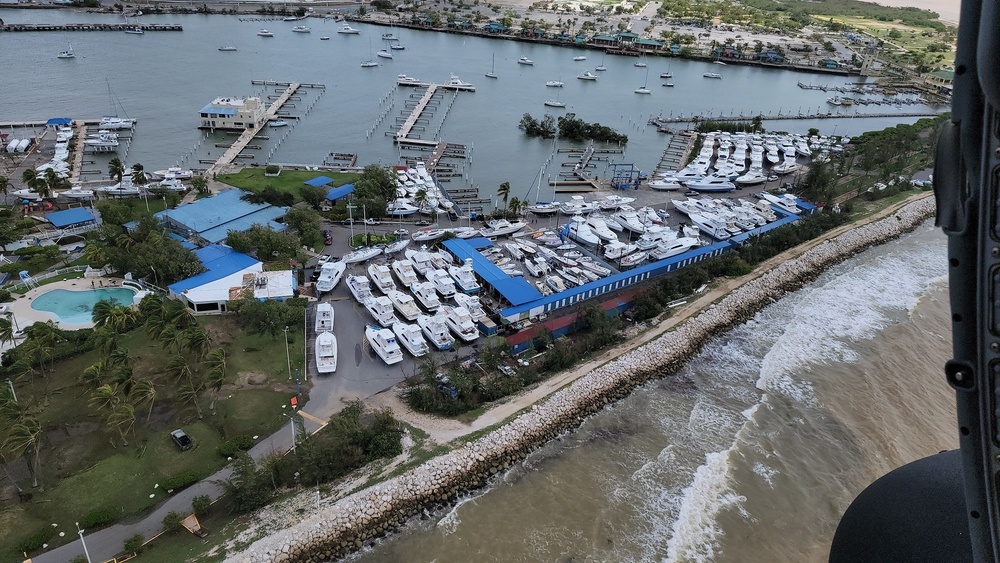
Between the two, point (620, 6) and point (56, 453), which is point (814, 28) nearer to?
point (620, 6)

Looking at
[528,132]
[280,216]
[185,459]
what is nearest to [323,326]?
[185,459]

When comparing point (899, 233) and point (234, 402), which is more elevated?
point (899, 233)

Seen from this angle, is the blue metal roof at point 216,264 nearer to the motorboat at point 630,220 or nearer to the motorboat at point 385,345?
the motorboat at point 385,345

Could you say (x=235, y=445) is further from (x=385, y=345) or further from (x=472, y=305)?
(x=472, y=305)

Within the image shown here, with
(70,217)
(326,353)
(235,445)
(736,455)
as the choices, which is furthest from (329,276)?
(736,455)

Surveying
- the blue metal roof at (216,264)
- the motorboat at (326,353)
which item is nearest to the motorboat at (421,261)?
the motorboat at (326,353)

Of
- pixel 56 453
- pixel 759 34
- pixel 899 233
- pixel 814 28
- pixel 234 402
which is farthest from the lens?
pixel 814 28

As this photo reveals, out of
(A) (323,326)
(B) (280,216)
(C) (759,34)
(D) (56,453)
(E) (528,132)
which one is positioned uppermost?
(C) (759,34)

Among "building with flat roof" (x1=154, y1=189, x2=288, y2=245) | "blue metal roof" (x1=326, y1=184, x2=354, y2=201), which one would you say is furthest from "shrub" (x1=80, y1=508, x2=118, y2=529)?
"blue metal roof" (x1=326, y1=184, x2=354, y2=201)
